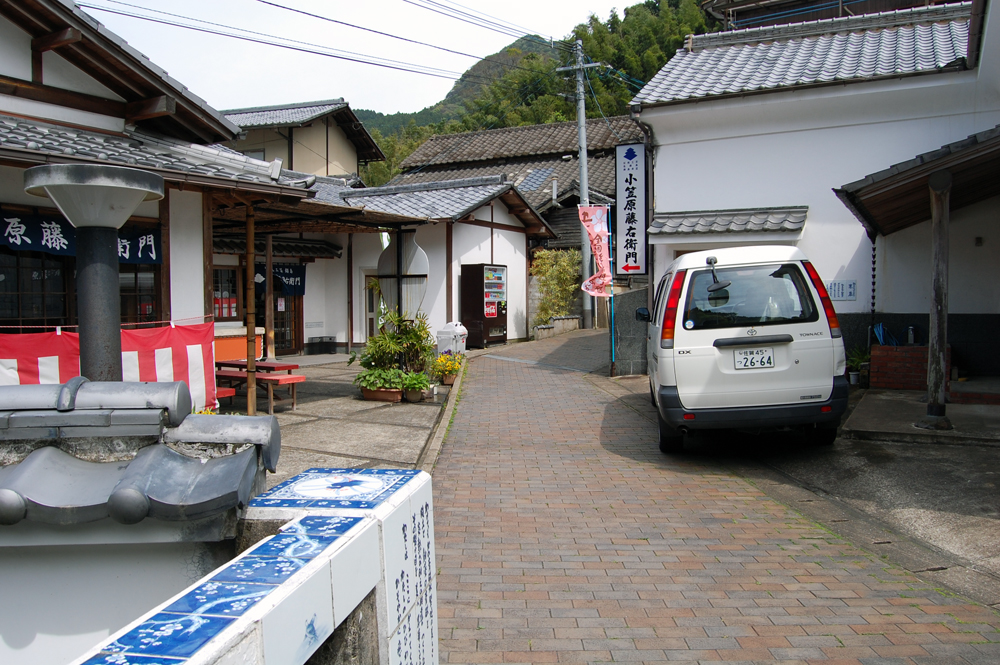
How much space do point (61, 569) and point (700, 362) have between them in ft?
19.0

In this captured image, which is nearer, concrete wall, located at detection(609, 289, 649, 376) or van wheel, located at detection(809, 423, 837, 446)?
van wheel, located at detection(809, 423, 837, 446)

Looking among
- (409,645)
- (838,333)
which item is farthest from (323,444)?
(409,645)

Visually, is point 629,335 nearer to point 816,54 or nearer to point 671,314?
point 671,314

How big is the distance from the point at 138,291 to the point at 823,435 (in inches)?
360

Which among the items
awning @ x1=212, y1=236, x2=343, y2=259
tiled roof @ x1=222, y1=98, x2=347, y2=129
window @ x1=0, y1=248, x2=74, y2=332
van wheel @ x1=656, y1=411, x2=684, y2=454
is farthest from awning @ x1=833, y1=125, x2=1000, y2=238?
tiled roof @ x1=222, y1=98, x2=347, y2=129

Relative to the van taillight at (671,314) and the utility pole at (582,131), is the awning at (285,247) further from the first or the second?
the van taillight at (671,314)

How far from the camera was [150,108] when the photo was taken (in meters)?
10.1

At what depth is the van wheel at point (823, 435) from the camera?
7409 millimetres

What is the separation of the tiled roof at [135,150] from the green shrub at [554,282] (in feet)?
44.1

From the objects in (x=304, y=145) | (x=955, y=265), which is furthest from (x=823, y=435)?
(x=304, y=145)

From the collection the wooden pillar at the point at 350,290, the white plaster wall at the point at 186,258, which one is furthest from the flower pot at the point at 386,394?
the wooden pillar at the point at 350,290

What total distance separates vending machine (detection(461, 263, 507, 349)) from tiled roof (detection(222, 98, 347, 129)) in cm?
1019

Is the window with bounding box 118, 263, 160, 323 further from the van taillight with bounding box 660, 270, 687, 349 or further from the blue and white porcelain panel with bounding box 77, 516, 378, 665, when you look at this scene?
the blue and white porcelain panel with bounding box 77, 516, 378, 665

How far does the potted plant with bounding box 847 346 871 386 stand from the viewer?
10930 mm
